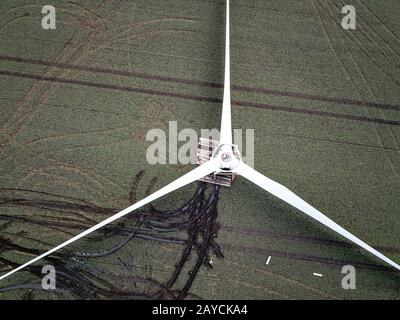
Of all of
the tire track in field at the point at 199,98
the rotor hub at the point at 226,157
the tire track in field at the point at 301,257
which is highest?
the tire track in field at the point at 199,98

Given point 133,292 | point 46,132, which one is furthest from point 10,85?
point 133,292

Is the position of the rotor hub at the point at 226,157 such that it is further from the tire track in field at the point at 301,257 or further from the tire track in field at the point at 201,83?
the tire track in field at the point at 201,83

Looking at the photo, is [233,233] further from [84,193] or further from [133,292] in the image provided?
[84,193]

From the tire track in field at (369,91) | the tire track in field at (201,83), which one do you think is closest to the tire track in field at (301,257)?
the tire track in field at (369,91)

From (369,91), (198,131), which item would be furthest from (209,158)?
(369,91)

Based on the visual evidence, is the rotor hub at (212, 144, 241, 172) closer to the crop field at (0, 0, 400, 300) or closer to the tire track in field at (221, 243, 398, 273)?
the crop field at (0, 0, 400, 300)
